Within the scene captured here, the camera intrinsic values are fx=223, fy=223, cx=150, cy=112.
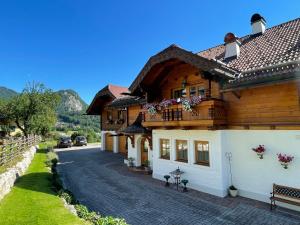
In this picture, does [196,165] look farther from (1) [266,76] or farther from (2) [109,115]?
(2) [109,115]

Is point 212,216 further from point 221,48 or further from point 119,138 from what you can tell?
point 119,138

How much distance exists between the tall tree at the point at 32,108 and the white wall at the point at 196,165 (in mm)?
23302

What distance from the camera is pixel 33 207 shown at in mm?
7973

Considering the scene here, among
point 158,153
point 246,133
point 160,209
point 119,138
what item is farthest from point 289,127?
point 119,138

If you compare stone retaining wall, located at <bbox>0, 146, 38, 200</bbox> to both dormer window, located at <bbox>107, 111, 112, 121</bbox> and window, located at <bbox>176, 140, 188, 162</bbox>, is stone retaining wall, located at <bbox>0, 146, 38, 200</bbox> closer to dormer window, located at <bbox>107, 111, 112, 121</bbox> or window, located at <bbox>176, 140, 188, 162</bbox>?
window, located at <bbox>176, 140, 188, 162</bbox>

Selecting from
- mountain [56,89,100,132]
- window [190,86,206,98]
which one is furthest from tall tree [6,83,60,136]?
mountain [56,89,100,132]

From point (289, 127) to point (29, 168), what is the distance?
1518 centimetres

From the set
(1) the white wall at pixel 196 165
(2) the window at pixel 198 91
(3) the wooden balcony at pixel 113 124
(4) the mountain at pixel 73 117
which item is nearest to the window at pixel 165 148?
(1) the white wall at pixel 196 165

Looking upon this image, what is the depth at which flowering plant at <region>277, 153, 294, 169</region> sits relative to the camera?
29.1 feet

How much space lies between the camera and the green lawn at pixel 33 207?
682cm

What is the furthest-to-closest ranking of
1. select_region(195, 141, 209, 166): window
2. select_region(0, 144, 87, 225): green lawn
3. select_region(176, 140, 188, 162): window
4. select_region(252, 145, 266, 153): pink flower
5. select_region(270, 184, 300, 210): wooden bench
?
select_region(176, 140, 188, 162): window < select_region(195, 141, 209, 166): window < select_region(252, 145, 266, 153): pink flower < select_region(270, 184, 300, 210): wooden bench < select_region(0, 144, 87, 225): green lawn

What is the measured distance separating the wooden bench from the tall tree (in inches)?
1194

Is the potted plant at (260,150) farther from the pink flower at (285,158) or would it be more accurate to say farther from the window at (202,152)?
the window at (202,152)

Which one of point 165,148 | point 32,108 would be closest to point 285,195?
point 165,148
